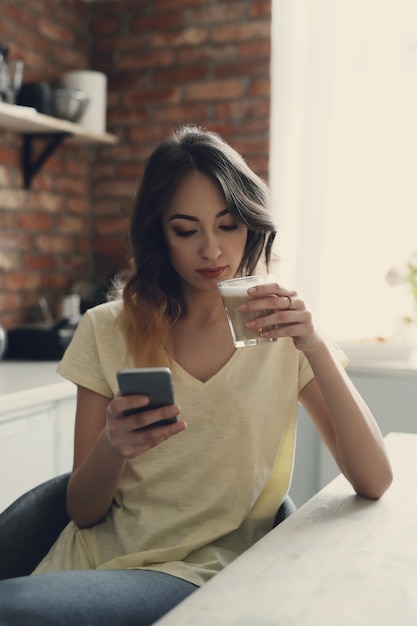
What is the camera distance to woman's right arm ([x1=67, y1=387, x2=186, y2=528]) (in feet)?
3.60

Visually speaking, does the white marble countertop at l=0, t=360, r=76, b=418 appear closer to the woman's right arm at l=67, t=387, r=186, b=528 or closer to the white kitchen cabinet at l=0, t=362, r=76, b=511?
the white kitchen cabinet at l=0, t=362, r=76, b=511

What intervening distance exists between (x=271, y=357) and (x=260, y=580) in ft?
2.03

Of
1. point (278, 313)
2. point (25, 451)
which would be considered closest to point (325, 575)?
point (278, 313)

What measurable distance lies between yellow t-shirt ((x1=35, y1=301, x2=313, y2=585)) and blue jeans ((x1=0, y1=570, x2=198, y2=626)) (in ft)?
0.59

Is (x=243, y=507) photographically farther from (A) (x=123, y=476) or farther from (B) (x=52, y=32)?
(B) (x=52, y=32)

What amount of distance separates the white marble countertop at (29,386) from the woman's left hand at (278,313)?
1037 millimetres

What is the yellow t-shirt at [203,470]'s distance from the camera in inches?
53.0

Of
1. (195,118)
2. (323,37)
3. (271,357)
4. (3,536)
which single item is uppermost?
(323,37)

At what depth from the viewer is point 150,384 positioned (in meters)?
1.05

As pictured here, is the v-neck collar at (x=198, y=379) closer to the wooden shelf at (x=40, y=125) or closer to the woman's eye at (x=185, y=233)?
the woman's eye at (x=185, y=233)

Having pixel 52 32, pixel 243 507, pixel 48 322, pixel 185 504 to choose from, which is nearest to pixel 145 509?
pixel 185 504

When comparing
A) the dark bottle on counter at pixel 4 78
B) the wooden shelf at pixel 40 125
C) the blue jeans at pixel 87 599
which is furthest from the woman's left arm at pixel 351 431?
the dark bottle on counter at pixel 4 78

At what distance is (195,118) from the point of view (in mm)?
3277

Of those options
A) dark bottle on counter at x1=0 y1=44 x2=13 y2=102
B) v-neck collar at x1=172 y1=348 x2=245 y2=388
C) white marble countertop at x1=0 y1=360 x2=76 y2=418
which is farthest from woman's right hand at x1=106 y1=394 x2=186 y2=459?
dark bottle on counter at x1=0 y1=44 x2=13 y2=102
